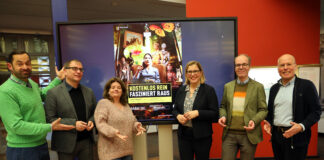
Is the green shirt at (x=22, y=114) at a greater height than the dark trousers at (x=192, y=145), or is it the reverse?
the green shirt at (x=22, y=114)

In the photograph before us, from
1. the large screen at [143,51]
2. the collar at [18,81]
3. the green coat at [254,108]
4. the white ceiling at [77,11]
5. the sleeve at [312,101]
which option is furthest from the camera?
the white ceiling at [77,11]

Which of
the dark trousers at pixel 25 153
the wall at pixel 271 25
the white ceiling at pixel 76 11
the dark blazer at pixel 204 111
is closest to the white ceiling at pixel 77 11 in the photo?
the white ceiling at pixel 76 11

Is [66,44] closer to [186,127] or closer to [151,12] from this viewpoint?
[186,127]

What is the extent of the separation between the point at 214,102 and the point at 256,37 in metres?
1.97

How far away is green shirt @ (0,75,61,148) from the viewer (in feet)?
5.45

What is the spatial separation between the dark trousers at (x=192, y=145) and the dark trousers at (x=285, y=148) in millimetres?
711

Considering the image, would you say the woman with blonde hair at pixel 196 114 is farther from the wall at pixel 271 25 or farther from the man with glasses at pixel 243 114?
the wall at pixel 271 25

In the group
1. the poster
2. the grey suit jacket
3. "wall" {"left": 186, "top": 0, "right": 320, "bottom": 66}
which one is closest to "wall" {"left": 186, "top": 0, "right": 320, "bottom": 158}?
"wall" {"left": 186, "top": 0, "right": 320, "bottom": 66}

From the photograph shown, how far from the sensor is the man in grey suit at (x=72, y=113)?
190cm

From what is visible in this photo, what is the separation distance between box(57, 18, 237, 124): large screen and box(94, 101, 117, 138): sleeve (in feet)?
2.01

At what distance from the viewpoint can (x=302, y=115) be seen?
1896 mm

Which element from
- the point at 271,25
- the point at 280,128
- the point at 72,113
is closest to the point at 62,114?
the point at 72,113

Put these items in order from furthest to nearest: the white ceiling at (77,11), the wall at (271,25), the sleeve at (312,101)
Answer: the white ceiling at (77,11) < the wall at (271,25) < the sleeve at (312,101)

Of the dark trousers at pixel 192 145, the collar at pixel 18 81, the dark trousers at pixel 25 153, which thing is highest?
the collar at pixel 18 81
